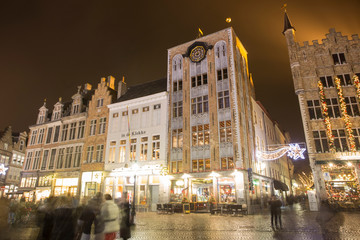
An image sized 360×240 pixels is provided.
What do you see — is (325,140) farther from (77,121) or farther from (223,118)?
(77,121)

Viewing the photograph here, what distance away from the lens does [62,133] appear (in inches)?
1465

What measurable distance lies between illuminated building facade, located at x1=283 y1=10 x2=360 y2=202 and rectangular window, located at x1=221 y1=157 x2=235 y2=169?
852 centimetres

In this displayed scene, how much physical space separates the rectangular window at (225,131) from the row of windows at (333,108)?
934 cm

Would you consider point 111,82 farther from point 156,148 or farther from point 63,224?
point 63,224

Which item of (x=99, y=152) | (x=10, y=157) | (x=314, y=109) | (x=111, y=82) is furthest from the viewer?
(x=10, y=157)

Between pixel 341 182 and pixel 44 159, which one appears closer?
pixel 341 182

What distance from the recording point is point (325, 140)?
24922 mm

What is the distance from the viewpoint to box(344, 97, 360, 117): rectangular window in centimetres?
2464

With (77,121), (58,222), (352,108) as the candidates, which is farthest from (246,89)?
(58,222)

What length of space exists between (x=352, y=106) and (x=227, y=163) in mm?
14554

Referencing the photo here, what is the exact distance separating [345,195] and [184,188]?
15.7 meters

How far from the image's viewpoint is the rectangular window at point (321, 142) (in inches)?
976

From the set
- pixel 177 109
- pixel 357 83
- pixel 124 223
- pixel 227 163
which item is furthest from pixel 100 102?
pixel 357 83

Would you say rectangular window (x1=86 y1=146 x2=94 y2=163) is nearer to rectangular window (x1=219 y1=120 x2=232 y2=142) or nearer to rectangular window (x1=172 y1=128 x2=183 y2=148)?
rectangular window (x1=172 y1=128 x2=183 y2=148)
